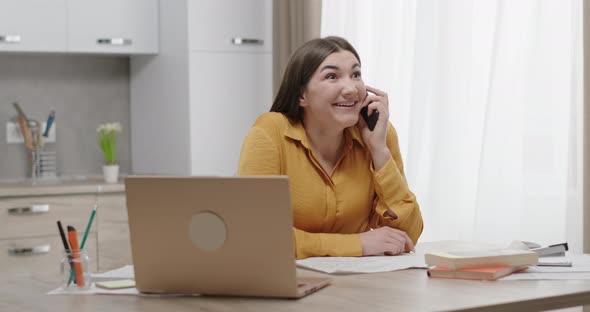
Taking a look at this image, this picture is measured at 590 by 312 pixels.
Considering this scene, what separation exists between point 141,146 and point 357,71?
7.64ft

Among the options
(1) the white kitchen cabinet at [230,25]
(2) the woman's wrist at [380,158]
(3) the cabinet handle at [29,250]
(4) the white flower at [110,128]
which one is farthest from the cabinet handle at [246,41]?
(2) the woman's wrist at [380,158]

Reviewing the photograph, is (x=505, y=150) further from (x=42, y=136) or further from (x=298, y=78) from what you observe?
(x=42, y=136)

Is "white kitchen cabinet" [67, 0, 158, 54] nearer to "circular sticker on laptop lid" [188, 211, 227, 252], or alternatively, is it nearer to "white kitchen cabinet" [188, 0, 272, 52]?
"white kitchen cabinet" [188, 0, 272, 52]

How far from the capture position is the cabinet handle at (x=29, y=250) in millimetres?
3801

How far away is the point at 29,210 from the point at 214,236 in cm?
239

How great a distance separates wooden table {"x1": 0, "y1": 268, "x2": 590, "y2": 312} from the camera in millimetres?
1562

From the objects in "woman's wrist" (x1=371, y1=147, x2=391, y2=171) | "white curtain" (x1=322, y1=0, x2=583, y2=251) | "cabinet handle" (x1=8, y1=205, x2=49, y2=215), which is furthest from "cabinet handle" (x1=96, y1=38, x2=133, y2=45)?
"woman's wrist" (x1=371, y1=147, x2=391, y2=171)

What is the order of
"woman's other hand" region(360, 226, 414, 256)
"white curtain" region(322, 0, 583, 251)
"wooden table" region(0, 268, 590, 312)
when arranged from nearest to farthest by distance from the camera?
1. "wooden table" region(0, 268, 590, 312)
2. "woman's other hand" region(360, 226, 414, 256)
3. "white curtain" region(322, 0, 583, 251)

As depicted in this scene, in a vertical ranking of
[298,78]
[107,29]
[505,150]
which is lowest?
[505,150]

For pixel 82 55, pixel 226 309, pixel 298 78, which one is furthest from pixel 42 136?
pixel 226 309

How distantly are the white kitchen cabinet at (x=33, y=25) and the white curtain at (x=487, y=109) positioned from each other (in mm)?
1441

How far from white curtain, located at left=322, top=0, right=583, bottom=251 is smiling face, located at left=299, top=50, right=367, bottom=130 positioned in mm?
759

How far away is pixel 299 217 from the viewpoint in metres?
2.40

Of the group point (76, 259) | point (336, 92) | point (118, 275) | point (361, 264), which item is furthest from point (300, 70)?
point (76, 259)
